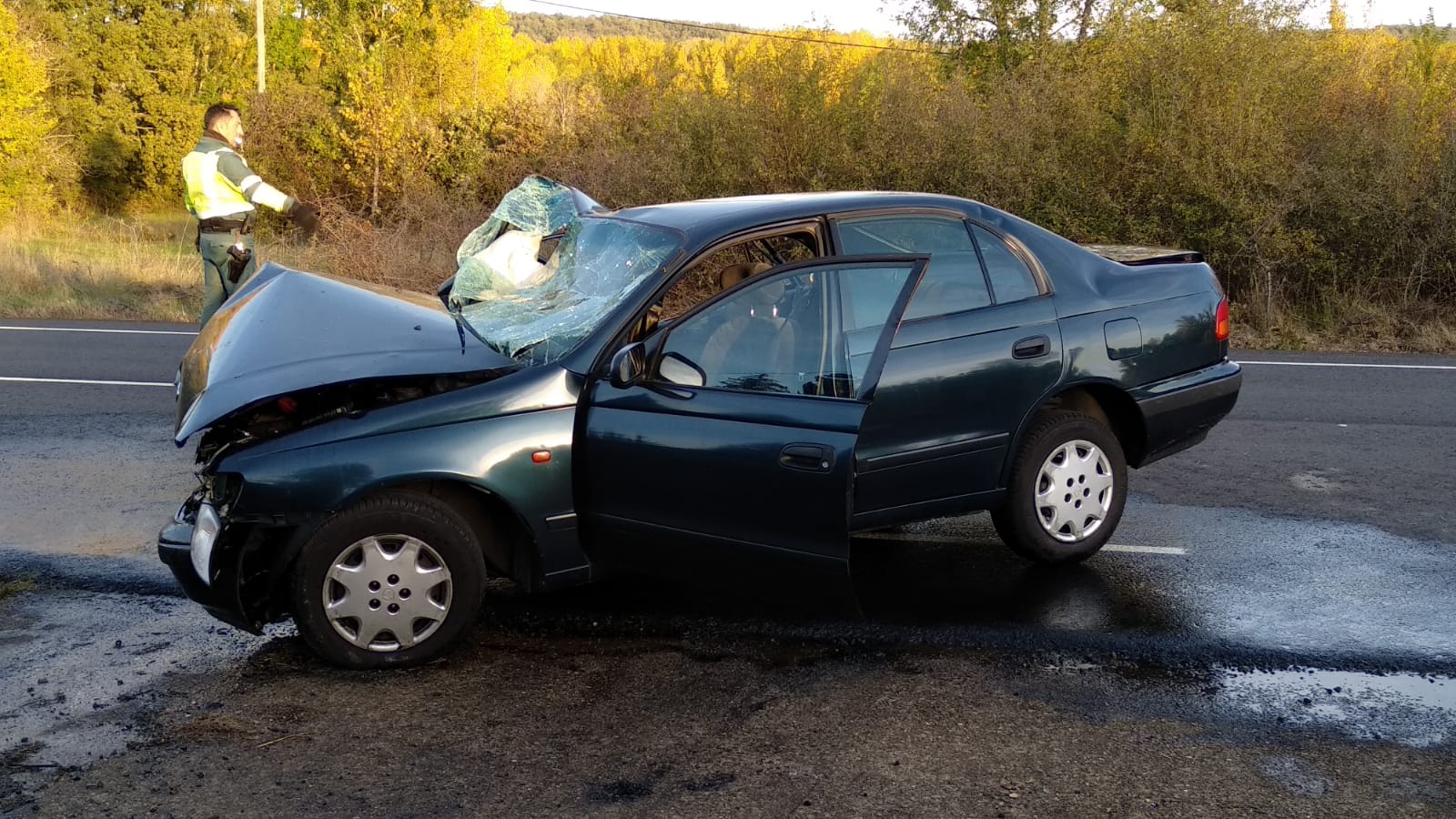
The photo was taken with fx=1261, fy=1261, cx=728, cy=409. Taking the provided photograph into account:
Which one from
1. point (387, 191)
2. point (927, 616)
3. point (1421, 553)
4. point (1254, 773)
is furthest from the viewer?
point (387, 191)

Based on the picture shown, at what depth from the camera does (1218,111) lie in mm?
14852

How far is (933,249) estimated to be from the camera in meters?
5.36

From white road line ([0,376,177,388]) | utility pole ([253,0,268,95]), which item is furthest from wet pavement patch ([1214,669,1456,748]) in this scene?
utility pole ([253,0,268,95])

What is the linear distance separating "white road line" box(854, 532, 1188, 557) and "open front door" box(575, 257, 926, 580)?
1.70 m

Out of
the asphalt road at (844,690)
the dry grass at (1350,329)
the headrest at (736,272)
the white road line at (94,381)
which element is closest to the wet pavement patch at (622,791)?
the asphalt road at (844,690)

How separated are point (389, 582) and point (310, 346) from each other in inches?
37.8

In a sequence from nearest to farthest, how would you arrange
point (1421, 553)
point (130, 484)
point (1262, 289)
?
1. point (1421, 553)
2. point (130, 484)
3. point (1262, 289)

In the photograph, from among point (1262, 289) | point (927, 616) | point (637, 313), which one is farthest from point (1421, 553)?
point (1262, 289)

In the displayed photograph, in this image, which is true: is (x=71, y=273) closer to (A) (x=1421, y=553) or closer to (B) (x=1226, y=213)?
(B) (x=1226, y=213)

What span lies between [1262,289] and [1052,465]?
10542mm

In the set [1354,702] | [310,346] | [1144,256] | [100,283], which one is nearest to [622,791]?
[310,346]

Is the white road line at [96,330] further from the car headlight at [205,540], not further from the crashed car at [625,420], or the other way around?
the car headlight at [205,540]

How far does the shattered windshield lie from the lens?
190 inches

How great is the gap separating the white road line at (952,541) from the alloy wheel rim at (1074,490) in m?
0.46
